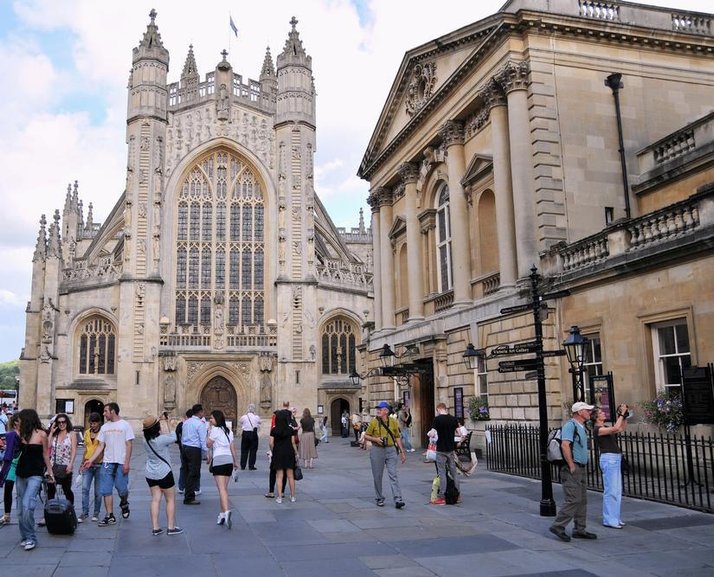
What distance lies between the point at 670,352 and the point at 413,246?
12.3m

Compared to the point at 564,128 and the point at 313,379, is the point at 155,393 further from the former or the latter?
the point at 564,128

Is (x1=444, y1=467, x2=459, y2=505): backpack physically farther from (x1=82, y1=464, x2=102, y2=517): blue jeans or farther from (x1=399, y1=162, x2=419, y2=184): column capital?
(x1=399, y1=162, x2=419, y2=184): column capital

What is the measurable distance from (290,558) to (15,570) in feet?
9.31

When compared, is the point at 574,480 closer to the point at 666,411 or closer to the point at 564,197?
the point at 666,411

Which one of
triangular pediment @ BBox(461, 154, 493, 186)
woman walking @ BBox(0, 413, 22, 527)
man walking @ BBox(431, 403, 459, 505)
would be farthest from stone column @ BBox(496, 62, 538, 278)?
woman walking @ BBox(0, 413, 22, 527)

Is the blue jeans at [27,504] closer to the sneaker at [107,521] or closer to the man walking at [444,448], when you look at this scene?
the sneaker at [107,521]

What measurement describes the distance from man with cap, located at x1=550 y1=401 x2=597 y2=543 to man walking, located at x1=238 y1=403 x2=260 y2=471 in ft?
34.1

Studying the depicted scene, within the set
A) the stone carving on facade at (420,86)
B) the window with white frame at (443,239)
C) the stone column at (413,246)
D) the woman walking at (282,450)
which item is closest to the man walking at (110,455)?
the woman walking at (282,450)

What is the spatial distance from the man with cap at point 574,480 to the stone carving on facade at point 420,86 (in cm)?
1682

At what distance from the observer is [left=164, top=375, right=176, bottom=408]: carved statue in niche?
4072 cm

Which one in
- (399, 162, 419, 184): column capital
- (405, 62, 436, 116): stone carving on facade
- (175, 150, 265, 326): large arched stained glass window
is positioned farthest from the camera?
(175, 150, 265, 326): large arched stained glass window

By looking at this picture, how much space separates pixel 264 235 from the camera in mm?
45375

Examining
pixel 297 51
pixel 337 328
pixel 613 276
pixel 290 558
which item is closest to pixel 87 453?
pixel 290 558

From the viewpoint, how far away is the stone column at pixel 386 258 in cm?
2792
